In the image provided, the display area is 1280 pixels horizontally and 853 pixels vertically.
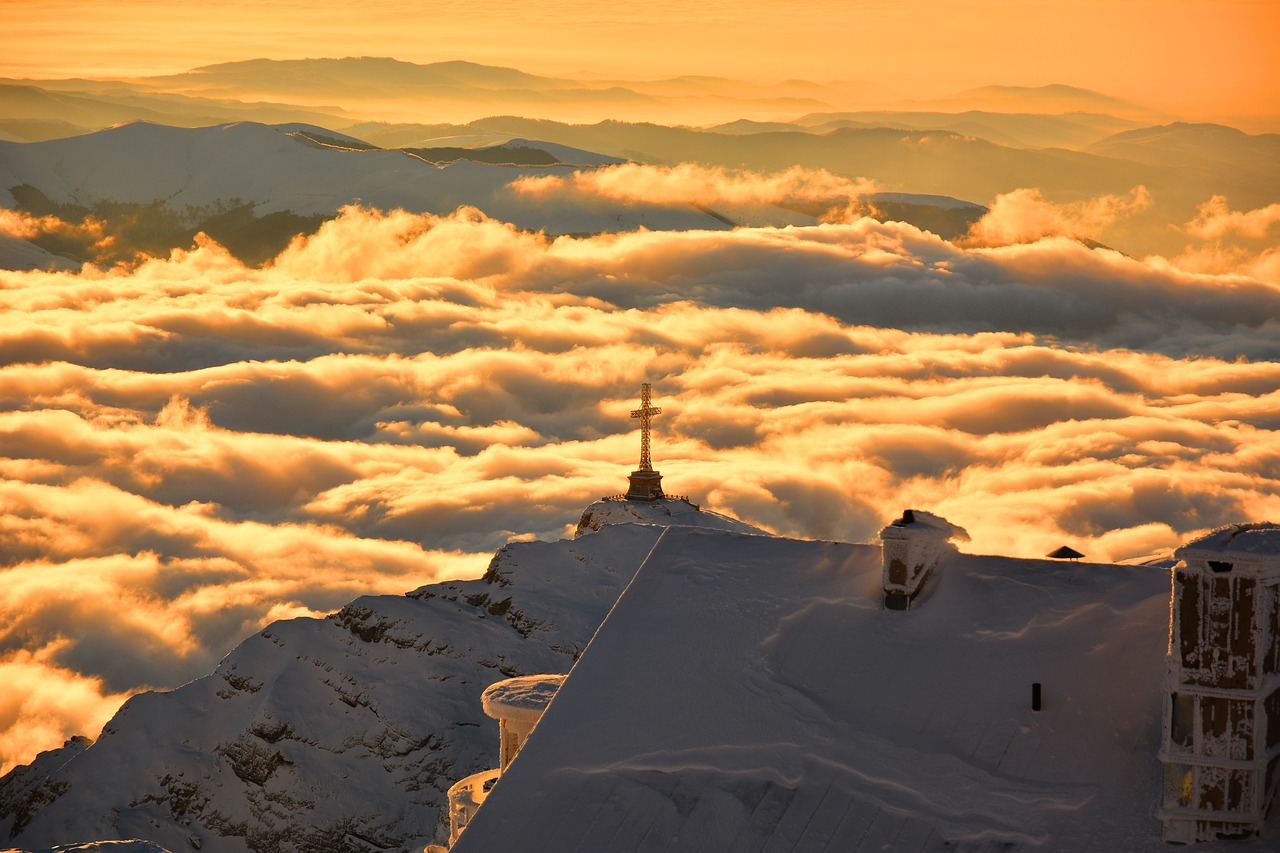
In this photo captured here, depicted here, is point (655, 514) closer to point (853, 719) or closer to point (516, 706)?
point (516, 706)

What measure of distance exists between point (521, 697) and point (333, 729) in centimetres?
8119

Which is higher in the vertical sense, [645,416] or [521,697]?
Result: [521,697]

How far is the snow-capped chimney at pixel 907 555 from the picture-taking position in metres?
29.4

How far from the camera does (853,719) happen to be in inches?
1091

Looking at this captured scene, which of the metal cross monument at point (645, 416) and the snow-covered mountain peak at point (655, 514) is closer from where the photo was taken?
the metal cross monument at point (645, 416)

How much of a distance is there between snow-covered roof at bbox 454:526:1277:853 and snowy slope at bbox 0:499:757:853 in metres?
73.2

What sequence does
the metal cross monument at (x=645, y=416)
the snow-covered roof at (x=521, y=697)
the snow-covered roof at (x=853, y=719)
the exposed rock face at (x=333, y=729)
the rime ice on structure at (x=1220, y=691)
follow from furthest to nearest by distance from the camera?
the exposed rock face at (x=333, y=729) → the metal cross monument at (x=645, y=416) → the snow-covered roof at (x=521, y=697) → the snow-covered roof at (x=853, y=719) → the rime ice on structure at (x=1220, y=691)

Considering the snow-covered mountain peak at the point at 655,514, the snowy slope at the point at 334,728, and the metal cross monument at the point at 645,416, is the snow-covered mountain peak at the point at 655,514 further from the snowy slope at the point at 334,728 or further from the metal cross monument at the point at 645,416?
the metal cross monument at the point at 645,416

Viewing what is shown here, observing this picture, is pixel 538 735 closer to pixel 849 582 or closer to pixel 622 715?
pixel 622 715

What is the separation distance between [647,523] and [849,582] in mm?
66087

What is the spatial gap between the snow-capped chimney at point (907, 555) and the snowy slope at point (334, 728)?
73.5 metres

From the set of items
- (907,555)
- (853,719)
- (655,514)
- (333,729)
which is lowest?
(333,729)

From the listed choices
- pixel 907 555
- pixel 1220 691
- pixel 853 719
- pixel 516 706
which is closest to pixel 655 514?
pixel 516 706

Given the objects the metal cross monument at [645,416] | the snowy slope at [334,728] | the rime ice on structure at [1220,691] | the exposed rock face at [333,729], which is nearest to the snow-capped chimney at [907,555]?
the rime ice on structure at [1220,691]
